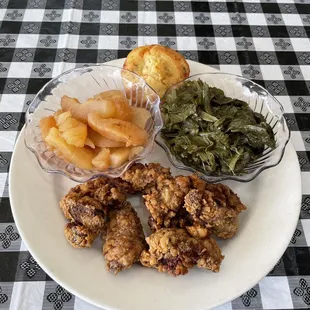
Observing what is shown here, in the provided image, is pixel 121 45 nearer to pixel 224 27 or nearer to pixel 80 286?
pixel 224 27

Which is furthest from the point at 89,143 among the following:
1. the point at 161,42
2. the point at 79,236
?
the point at 161,42

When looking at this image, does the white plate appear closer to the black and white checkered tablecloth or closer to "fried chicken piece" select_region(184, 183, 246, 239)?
"fried chicken piece" select_region(184, 183, 246, 239)

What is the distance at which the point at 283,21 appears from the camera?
3.97 metres

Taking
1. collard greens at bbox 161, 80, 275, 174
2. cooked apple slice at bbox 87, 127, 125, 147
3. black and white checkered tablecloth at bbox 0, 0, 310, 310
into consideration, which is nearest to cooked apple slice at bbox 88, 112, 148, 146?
cooked apple slice at bbox 87, 127, 125, 147

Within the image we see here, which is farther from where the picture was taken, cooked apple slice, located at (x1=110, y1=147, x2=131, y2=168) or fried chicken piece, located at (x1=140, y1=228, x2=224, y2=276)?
cooked apple slice, located at (x1=110, y1=147, x2=131, y2=168)

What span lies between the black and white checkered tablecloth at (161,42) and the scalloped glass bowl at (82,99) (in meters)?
0.50

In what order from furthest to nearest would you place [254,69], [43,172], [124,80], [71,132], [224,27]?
[224,27], [254,69], [124,80], [43,172], [71,132]

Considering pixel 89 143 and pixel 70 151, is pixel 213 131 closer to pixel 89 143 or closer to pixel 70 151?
pixel 89 143

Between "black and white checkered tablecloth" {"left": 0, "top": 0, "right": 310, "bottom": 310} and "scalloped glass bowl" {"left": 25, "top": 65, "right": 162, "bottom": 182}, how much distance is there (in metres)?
0.50

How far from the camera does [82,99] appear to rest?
279 centimetres

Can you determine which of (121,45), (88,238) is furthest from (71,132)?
(121,45)

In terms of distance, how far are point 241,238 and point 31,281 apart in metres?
1.27

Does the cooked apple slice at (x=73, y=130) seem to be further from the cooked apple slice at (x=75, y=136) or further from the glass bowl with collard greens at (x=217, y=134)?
the glass bowl with collard greens at (x=217, y=134)

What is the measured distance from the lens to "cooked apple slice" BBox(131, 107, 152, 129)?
2.50m
